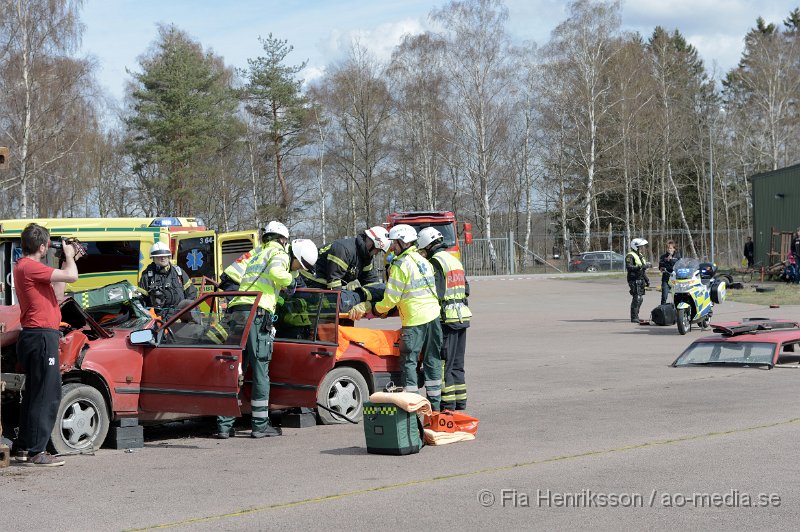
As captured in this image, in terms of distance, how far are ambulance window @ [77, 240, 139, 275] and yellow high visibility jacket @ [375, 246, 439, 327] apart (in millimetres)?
10801

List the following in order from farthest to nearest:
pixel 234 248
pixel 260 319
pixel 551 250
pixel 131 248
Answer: pixel 551 250 < pixel 234 248 < pixel 131 248 < pixel 260 319

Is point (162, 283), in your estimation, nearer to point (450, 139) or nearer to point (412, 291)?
point (412, 291)

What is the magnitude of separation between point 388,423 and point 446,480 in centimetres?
112

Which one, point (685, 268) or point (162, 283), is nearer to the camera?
point (162, 283)

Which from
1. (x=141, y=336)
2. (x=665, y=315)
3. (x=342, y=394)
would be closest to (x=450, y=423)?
(x=342, y=394)

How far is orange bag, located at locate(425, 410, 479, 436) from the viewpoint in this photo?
888 centimetres

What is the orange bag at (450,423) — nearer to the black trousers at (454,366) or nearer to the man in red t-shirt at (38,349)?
the black trousers at (454,366)

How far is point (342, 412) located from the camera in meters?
10.2

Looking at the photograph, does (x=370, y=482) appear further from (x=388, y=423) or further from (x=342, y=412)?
(x=342, y=412)

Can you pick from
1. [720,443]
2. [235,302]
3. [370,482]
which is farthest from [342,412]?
[720,443]

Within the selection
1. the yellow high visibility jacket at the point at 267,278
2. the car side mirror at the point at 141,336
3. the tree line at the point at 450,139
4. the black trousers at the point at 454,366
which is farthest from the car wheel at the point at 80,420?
the tree line at the point at 450,139

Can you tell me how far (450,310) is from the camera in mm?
10281

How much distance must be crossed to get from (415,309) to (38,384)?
348 cm

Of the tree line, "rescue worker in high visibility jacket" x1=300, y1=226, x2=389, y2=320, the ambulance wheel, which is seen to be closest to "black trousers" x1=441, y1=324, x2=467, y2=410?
"rescue worker in high visibility jacket" x1=300, y1=226, x2=389, y2=320
